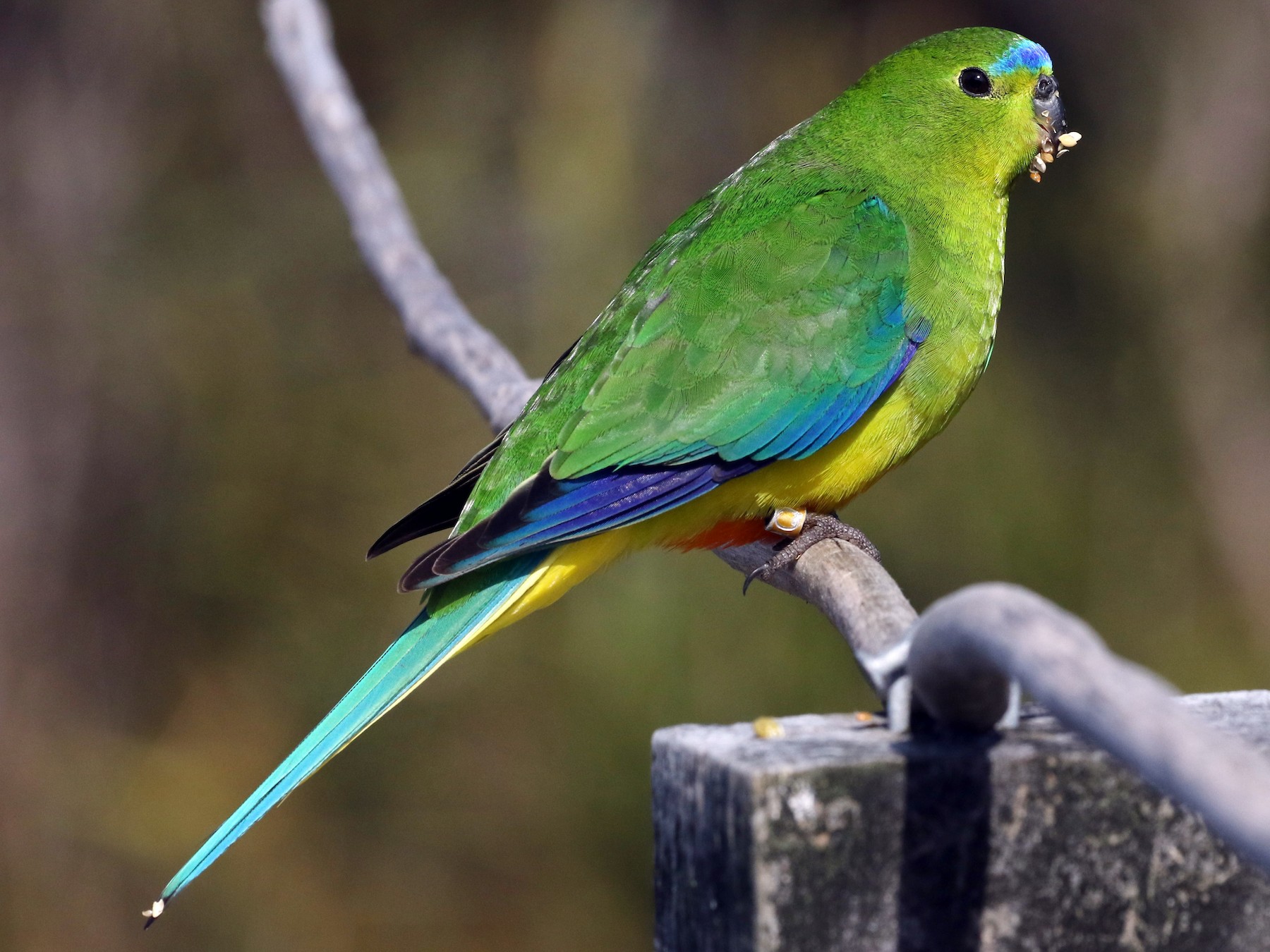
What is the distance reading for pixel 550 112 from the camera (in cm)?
468

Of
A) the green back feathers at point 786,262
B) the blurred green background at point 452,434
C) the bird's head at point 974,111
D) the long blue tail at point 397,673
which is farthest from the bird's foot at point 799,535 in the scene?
the blurred green background at point 452,434

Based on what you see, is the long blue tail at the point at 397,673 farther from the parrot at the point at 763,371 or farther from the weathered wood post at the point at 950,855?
the weathered wood post at the point at 950,855

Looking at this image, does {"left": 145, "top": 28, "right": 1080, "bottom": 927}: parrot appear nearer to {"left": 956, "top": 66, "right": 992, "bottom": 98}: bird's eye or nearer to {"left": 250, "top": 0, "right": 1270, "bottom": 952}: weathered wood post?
{"left": 956, "top": 66, "right": 992, "bottom": 98}: bird's eye

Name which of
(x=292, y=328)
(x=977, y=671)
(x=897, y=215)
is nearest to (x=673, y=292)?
(x=897, y=215)

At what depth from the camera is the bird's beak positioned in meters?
2.44

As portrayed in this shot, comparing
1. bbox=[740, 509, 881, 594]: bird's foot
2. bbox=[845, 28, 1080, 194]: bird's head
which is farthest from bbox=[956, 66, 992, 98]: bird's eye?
bbox=[740, 509, 881, 594]: bird's foot

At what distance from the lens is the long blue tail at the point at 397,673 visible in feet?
5.78

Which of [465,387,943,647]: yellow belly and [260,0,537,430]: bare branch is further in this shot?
[260,0,537,430]: bare branch

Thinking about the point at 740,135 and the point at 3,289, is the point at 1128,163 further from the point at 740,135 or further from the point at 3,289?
the point at 3,289

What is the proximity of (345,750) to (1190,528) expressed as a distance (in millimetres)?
2931

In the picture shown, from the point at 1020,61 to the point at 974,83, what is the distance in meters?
0.09

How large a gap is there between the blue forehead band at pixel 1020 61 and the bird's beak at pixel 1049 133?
0.19ft

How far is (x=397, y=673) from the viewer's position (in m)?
1.96

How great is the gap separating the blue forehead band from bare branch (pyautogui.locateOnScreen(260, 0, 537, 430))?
40.2 inches
